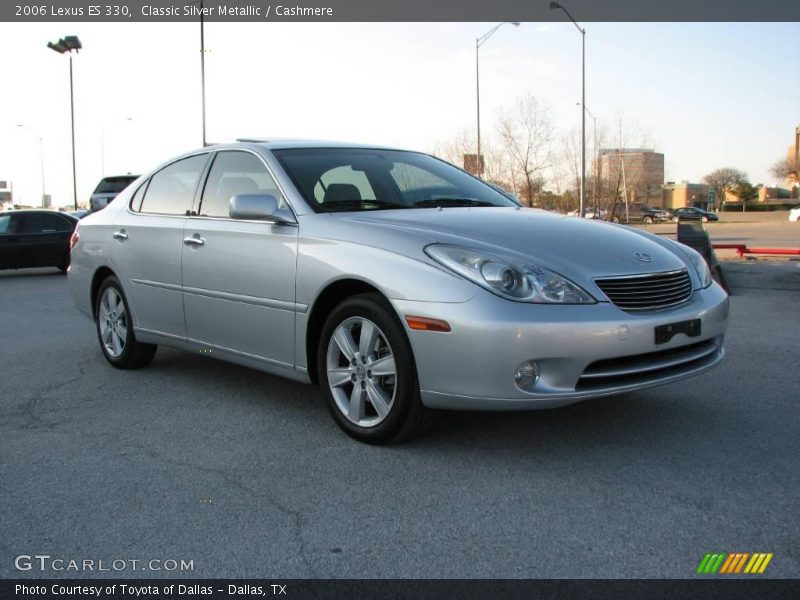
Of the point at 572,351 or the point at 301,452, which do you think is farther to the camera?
the point at 301,452

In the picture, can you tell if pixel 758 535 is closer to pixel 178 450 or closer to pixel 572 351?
pixel 572 351

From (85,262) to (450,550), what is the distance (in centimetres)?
482

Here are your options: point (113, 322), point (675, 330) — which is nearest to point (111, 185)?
point (113, 322)

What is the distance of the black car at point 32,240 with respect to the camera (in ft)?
56.7

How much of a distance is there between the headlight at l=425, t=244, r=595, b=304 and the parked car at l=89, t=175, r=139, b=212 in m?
19.4

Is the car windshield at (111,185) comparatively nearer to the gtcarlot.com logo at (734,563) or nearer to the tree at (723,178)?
the gtcarlot.com logo at (734,563)

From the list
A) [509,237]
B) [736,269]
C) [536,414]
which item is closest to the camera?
[509,237]

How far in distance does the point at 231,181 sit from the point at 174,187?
0.78 m

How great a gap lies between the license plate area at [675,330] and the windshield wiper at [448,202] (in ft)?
5.38

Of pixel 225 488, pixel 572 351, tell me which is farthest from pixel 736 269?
pixel 225 488

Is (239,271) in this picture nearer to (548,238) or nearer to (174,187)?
(174,187)

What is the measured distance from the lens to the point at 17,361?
682 cm

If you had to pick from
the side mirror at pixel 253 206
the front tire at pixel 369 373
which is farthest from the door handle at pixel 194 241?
the front tire at pixel 369 373

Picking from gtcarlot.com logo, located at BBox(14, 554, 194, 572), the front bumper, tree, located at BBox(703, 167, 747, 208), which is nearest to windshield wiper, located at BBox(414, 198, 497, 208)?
the front bumper
